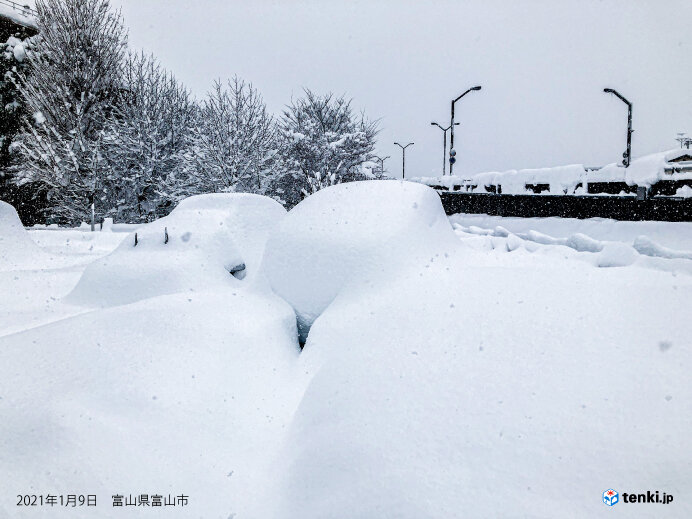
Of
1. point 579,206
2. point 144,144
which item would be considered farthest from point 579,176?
point 144,144

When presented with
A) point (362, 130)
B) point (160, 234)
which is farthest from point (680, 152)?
point (362, 130)

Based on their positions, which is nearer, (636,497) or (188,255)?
(636,497)

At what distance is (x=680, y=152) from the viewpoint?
7789mm

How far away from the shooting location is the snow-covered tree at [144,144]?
839 inches

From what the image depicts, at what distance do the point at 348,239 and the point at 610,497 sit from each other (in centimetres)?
256

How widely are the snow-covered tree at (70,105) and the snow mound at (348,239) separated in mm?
19647

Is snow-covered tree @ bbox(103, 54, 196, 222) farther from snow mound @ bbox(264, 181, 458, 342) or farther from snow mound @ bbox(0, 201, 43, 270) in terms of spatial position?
snow mound @ bbox(264, 181, 458, 342)

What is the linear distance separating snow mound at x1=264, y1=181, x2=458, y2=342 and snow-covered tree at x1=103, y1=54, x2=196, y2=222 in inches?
706

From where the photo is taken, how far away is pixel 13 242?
974 centimetres

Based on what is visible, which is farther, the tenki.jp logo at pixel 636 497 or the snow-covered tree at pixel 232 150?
the snow-covered tree at pixel 232 150

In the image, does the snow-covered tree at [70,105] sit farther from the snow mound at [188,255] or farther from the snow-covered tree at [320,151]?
the snow mound at [188,255]

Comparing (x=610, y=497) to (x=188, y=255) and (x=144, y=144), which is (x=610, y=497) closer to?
(x=188, y=255)

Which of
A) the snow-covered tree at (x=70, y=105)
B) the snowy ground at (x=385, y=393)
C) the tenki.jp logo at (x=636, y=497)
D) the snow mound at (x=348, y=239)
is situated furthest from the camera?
the snow-covered tree at (x=70, y=105)

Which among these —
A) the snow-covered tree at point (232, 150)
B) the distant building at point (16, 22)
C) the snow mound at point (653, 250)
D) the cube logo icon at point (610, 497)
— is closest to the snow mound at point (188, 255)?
the snow mound at point (653, 250)
